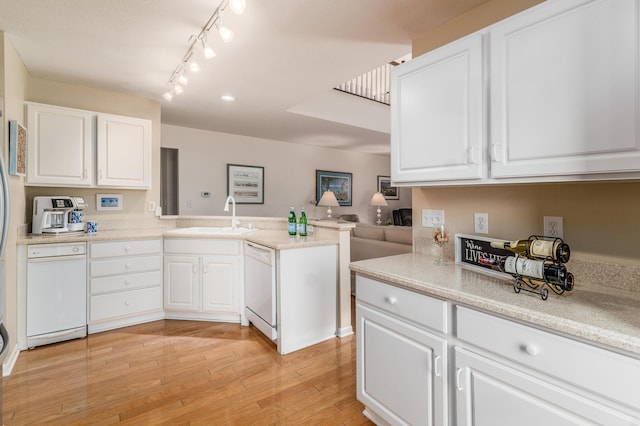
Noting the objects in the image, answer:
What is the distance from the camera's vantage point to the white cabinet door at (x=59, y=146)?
2.68 meters

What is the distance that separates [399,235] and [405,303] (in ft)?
6.85

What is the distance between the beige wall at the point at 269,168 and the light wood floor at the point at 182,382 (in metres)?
2.65

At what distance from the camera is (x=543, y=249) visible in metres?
1.15

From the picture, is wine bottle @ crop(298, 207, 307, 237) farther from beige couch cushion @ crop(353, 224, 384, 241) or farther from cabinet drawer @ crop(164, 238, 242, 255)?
beige couch cushion @ crop(353, 224, 384, 241)

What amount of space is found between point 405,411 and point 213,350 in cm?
167

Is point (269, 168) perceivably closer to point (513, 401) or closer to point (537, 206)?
point (537, 206)

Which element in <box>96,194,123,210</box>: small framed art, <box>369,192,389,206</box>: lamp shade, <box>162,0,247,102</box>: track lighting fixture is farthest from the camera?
<box>369,192,389,206</box>: lamp shade

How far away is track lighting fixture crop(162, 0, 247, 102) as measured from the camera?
165 centimetres

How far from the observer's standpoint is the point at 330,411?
175 cm

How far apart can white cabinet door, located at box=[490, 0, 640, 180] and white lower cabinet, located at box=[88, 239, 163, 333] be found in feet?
10.00

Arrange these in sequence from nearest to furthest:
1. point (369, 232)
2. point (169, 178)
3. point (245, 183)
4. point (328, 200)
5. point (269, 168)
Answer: point (369, 232)
point (169, 178)
point (245, 183)
point (269, 168)
point (328, 200)

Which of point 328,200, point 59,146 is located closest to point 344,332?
point 59,146

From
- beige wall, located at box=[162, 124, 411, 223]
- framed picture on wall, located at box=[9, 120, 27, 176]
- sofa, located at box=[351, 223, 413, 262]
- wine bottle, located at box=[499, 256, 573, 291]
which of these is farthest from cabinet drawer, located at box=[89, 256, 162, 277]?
wine bottle, located at box=[499, 256, 573, 291]

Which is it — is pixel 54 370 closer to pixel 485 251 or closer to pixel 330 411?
pixel 330 411
